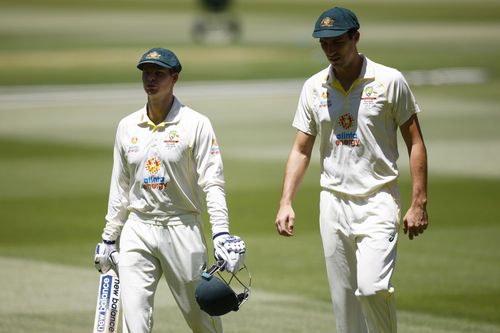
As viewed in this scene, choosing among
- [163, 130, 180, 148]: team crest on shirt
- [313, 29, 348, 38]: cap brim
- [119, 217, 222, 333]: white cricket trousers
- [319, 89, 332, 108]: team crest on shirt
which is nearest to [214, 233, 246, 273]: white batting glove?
[119, 217, 222, 333]: white cricket trousers

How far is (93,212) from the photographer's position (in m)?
15.5

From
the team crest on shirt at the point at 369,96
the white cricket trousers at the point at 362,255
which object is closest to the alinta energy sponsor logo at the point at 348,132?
the team crest on shirt at the point at 369,96

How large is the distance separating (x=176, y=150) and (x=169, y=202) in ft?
1.06

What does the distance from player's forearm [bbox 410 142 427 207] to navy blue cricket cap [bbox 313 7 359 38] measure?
0.86m

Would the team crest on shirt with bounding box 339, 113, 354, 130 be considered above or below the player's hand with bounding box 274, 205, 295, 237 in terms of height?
above

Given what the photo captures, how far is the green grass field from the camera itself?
1064cm

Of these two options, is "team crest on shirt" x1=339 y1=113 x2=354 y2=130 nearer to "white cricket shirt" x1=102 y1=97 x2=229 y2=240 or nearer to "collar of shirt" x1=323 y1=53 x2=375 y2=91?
"collar of shirt" x1=323 y1=53 x2=375 y2=91

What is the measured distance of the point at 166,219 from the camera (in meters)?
7.56

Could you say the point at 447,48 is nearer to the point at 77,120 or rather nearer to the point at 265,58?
the point at 265,58

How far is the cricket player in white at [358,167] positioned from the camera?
749 centimetres

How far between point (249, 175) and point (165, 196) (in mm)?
11016

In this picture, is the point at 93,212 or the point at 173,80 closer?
the point at 173,80

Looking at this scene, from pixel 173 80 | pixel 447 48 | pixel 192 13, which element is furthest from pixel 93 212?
Result: pixel 192 13

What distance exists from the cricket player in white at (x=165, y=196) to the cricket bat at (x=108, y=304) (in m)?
0.39
